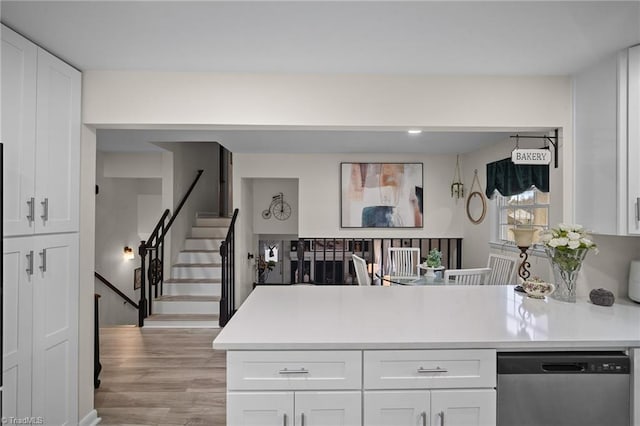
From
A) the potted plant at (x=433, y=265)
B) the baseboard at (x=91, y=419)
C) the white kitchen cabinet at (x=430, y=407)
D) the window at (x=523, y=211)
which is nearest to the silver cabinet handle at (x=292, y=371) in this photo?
the white kitchen cabinet at (x=430, y=407)

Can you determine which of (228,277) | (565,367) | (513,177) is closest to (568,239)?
(565,367)

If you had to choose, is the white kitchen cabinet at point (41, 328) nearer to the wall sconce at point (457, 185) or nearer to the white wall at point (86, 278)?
the white wall at point (86, 278)

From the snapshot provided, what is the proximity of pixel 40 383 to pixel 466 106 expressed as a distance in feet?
9.74

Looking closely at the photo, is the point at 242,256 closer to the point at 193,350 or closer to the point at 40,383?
the point at 193,350

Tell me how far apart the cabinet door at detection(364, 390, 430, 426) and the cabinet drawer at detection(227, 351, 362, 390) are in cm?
10

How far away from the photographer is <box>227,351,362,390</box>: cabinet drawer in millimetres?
1604

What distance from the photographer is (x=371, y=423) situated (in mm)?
1616

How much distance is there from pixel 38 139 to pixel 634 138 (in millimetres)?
3178

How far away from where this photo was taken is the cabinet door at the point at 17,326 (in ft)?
6.13

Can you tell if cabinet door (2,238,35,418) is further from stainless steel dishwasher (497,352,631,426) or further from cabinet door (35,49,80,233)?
stainless steel dishwasher (497,352,631,426)

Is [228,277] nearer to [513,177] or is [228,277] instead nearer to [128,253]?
[128,253]

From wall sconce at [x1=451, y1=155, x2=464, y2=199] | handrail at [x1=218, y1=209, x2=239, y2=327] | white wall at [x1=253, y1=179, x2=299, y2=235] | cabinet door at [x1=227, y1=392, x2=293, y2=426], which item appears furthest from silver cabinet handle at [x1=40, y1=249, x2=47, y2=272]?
wall sconce at [x1=451, y1=155, x2=464, y2=199]

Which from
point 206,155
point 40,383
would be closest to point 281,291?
point 40,383

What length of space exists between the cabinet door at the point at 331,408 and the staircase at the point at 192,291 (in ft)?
11.5
